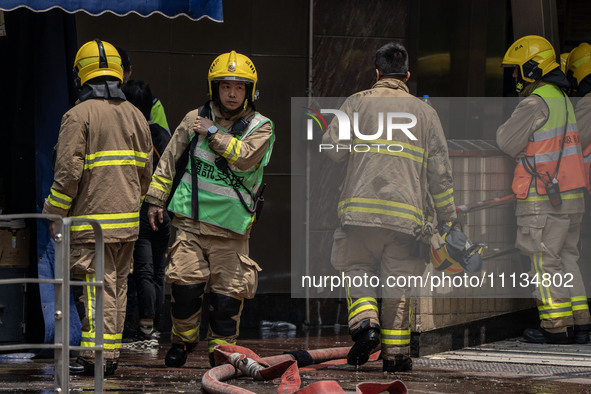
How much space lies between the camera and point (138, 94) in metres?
8.49

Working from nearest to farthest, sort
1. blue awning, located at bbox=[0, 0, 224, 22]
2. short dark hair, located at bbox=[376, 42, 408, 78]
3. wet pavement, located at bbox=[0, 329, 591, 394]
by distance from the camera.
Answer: wet pavement, located at bbox=[0, 329, 591, 394] < blue awning, located at bbox=[0, 0, 224, 22] < short dark hair, located at bbox=[376, 42, 408, 78]

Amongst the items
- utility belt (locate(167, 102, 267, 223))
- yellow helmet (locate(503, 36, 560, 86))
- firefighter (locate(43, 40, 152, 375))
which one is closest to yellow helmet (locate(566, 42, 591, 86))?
yellow helmet (locate(503, 36, 560, 86))

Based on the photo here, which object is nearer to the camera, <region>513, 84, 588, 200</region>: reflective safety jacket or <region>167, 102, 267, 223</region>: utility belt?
<region>167, 102, 267, 223</region>: utility belt

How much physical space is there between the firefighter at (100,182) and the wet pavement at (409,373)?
0.36m

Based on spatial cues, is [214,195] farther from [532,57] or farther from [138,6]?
[532,57]

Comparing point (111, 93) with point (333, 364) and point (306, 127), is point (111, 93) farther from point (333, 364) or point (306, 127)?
point (306, 127)

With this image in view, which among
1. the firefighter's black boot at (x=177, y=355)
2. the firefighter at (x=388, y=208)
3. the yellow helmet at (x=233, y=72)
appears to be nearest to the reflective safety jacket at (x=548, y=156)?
the firefighter at (x=388, y=208)

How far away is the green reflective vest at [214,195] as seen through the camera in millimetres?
7270

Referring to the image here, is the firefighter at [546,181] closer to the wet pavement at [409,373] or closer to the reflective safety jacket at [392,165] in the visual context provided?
the wet pavement at [409,373]

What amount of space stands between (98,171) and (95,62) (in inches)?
26.0

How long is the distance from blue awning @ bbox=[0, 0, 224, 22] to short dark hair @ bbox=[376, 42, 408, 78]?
1.08m

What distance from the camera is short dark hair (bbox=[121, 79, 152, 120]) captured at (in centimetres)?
849

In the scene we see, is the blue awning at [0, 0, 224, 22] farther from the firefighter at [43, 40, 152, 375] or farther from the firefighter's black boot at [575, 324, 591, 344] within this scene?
the firefighter's black boot at [575, 324, 591, 344]

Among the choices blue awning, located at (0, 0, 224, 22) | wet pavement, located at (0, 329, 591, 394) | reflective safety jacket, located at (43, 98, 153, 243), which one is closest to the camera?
wet pavement, located at (0, 329, 591, 394)
